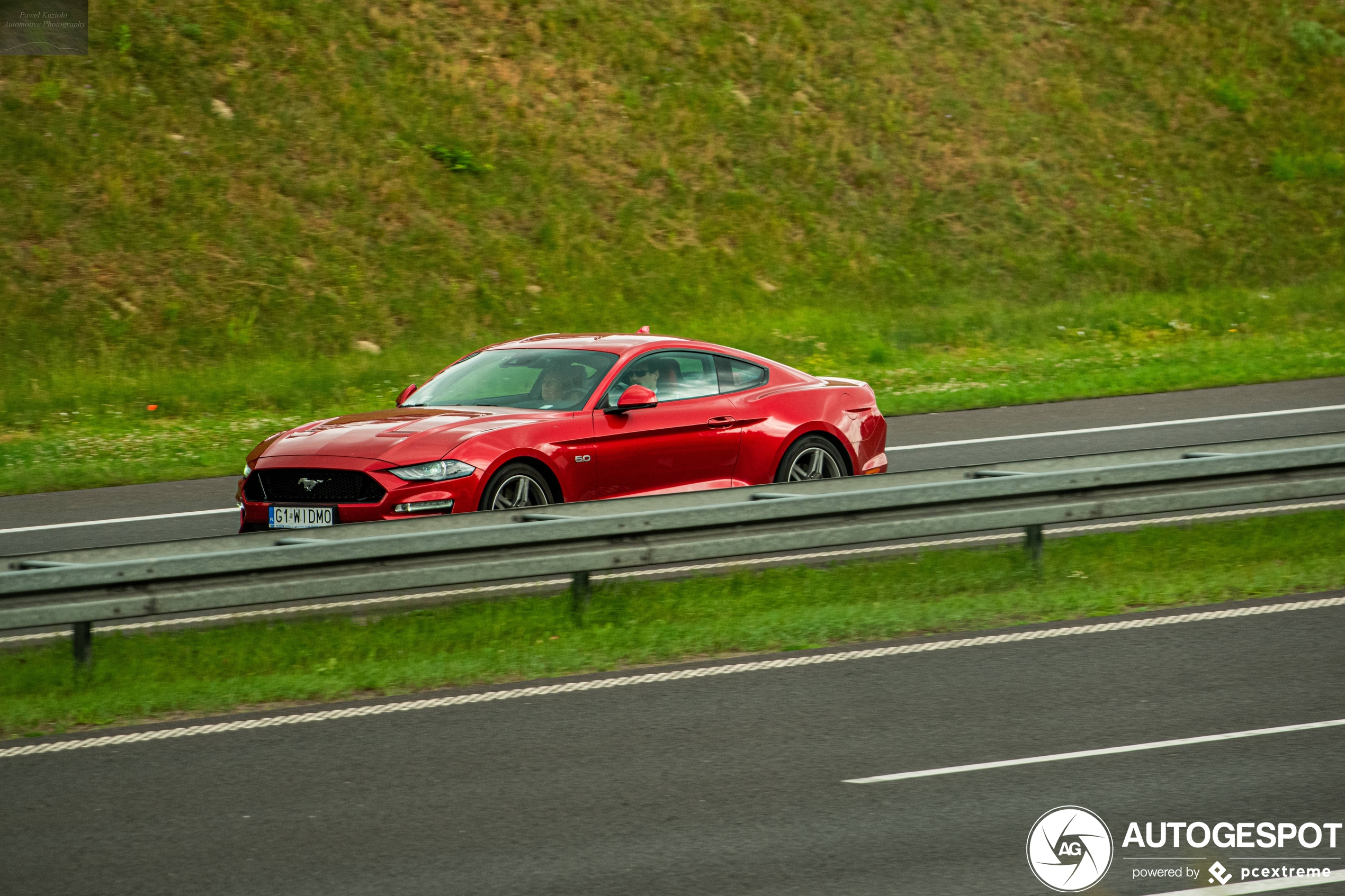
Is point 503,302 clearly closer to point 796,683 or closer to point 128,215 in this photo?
point 128,215

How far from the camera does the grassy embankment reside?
20.9 m

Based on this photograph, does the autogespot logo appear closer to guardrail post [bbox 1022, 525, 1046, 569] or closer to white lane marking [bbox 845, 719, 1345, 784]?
white lane marking [bbox 845, 719, 1345, 784]

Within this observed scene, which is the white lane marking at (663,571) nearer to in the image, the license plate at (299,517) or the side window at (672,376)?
the license plate at (299,517)

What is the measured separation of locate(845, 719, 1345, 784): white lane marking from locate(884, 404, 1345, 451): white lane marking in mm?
8778

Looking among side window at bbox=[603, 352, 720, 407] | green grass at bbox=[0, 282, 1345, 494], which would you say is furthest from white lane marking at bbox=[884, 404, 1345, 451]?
side window at bbox=[603, 352, 720, 407]

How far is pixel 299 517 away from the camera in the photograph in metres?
9.70

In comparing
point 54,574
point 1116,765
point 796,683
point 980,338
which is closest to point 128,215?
point 980,338

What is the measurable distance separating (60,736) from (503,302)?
55.1ft

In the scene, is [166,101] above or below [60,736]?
above

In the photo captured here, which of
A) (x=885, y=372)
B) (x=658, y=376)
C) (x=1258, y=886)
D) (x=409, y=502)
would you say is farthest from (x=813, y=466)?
(x=885, y=372)

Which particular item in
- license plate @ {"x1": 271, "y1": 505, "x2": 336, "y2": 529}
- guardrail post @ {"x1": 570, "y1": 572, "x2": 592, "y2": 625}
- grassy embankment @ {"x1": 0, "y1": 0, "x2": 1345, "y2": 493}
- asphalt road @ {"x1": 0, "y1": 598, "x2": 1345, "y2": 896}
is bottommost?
asphalt road @ {"x1": 0, "y1": 598, "x2": 1345, "y2": 896}

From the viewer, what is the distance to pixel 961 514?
944 cm

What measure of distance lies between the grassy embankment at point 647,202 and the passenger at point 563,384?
590 centimetres

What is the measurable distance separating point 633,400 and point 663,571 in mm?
1212
